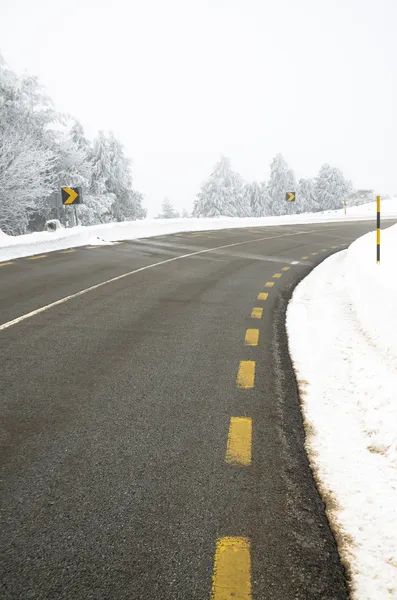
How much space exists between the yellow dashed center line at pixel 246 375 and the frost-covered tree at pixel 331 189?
7312 centimetres

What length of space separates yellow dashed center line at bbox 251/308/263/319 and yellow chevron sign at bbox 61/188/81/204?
506 inches

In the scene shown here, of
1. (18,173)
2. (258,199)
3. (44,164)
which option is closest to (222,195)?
(258,199)

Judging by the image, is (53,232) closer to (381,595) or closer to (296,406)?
(296,406)

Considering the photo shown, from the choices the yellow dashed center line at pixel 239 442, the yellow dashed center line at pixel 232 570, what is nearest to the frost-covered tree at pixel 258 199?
the yellow dashed center line at pixel 239 442

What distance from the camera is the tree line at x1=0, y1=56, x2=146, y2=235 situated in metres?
24.3

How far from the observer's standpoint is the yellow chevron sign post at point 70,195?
18469 mm

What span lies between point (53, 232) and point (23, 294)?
31.2 ft

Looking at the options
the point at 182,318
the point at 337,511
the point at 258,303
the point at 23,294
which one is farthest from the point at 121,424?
the point at 23,294

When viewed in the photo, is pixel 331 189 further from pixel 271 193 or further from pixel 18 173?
pixel 18 173

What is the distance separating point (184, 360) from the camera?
511 cm

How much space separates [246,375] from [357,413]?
1.19 metres

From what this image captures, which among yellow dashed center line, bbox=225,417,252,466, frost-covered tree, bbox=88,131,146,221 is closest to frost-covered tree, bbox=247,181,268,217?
frost-covered tree, bbox=88,131,146,221

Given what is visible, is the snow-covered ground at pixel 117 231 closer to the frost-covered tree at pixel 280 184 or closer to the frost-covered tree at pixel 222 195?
the frost-covered tree at pixel 222 195

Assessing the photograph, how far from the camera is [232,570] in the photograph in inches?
84.6
